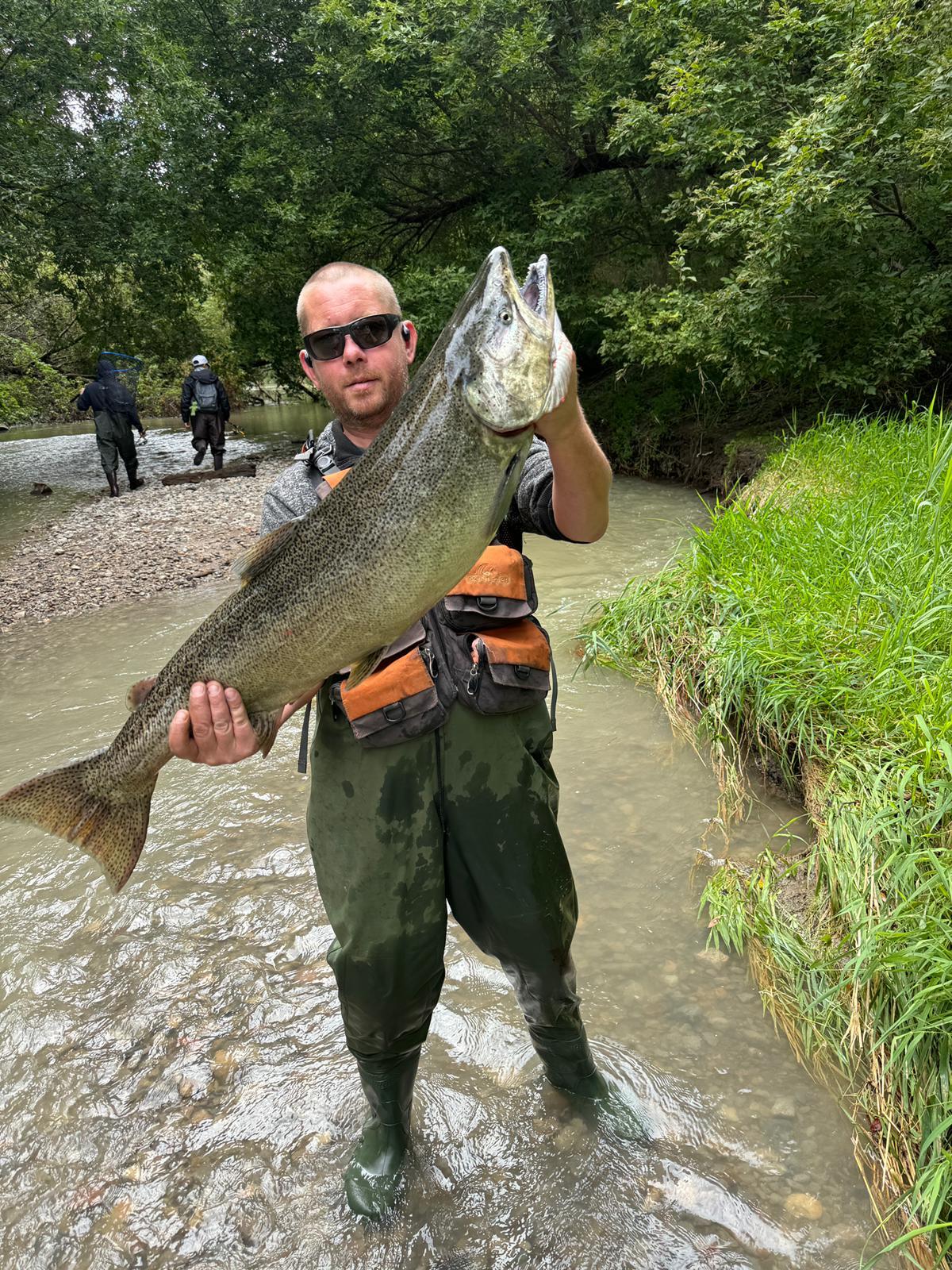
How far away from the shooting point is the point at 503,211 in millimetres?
14383

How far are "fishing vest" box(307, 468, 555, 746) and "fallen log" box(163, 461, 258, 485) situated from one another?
50.2ft

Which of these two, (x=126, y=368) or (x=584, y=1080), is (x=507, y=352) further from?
(x=126, y=368)

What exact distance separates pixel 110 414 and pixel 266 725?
14.8 meters

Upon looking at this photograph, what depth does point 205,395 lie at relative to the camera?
54.5 ft

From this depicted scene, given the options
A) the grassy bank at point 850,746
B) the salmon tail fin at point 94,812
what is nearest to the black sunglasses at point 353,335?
the salmon tail fin at point 94,812

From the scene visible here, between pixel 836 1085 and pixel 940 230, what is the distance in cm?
957

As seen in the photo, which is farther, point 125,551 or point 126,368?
point 126,368

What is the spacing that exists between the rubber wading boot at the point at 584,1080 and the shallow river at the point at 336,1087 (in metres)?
0.06

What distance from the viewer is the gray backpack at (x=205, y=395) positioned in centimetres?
1633

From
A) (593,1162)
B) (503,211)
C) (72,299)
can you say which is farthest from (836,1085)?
(72,299)

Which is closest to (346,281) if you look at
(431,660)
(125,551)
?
(431,660)

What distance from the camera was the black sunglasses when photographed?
2.00 metres

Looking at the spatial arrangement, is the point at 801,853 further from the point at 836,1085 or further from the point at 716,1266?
the point at 716,1266

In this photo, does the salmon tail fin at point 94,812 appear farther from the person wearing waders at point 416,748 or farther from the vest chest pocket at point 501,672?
the vest chest pocket at point 501,672
